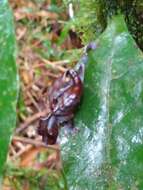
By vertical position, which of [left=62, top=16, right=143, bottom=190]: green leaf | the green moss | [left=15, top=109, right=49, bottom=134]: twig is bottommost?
[left=15, top=109, right=49, bottom=134]: twig

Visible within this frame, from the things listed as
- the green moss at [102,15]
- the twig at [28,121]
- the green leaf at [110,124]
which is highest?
the green moss at [102,15]

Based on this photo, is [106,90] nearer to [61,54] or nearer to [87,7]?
[87,7]

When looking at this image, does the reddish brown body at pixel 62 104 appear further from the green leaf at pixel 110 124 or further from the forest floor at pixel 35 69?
the forest floor at pixel 35 69

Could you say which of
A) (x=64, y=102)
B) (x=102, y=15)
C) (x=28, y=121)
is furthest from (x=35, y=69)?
(x=64, y=102)

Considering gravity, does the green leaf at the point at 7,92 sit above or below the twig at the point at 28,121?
above

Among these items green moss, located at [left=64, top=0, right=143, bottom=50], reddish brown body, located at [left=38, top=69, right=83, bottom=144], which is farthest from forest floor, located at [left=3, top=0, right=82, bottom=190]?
reddish brown body, located at [left=38, top=69, right=83, bottom=144]

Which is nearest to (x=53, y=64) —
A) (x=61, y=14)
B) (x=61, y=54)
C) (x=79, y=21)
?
(x=61, y=54)

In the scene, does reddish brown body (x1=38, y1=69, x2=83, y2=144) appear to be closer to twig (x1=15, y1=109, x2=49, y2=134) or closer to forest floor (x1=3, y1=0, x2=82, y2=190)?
forest floor (x1=3, y1=0, x2=82, y2=190)

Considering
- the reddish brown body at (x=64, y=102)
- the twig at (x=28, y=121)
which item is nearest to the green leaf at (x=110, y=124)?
the reddish brown body at (x=64, y=102)

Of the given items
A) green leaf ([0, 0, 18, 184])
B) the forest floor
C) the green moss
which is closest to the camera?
green leaf ([0, 0, 18, 184])
